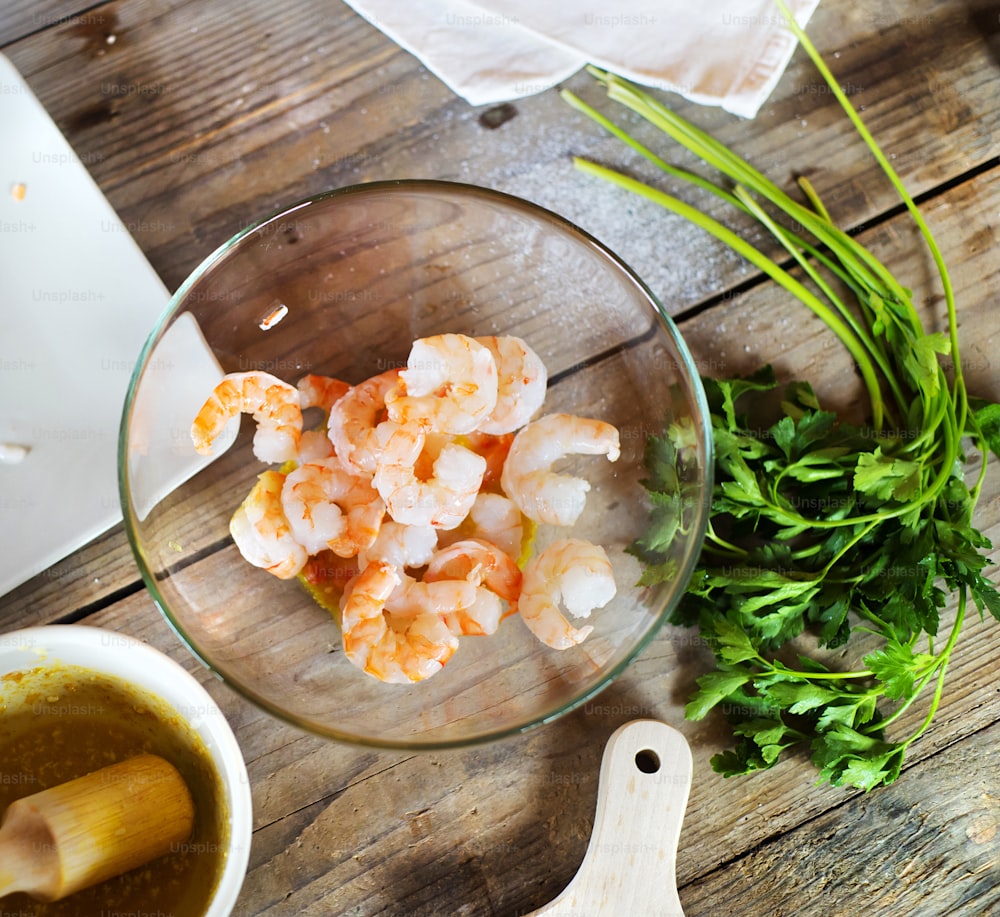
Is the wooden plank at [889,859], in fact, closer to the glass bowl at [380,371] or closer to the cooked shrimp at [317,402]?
the glass bowl at [380,371]

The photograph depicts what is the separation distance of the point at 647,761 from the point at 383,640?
41 cm

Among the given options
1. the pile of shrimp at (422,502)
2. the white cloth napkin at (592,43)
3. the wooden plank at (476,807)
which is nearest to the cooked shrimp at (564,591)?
the pile of shrimp at (422,502)

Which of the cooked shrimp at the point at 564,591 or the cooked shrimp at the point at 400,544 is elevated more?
the cooked shrimp at the point at 400,544

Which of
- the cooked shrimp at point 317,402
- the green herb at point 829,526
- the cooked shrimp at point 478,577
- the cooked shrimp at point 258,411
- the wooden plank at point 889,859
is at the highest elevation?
the cooked shrimp at point 258,411

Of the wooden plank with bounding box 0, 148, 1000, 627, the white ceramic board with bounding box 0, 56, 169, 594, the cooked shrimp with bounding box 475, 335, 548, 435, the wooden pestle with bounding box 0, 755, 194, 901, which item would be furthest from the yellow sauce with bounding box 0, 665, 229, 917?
the wooden plank with bounding box 0, 148, 1000, 627

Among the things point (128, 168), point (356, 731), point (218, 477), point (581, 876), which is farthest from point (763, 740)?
point (128, 168)

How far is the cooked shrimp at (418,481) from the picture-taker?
0.92 meters

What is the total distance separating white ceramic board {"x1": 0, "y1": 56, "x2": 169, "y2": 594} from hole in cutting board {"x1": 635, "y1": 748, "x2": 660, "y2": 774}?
0.73 m

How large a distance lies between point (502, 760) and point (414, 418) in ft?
1.61

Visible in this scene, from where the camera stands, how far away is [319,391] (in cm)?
105

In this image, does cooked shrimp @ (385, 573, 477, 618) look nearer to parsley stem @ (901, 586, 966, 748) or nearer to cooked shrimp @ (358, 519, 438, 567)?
cooked shrimp @ (358, 519, 438, 567)

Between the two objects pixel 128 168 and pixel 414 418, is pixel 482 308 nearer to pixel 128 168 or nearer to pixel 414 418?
pixel 414 418

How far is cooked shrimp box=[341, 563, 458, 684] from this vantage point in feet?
3.02

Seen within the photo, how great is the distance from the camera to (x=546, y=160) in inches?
47.8
